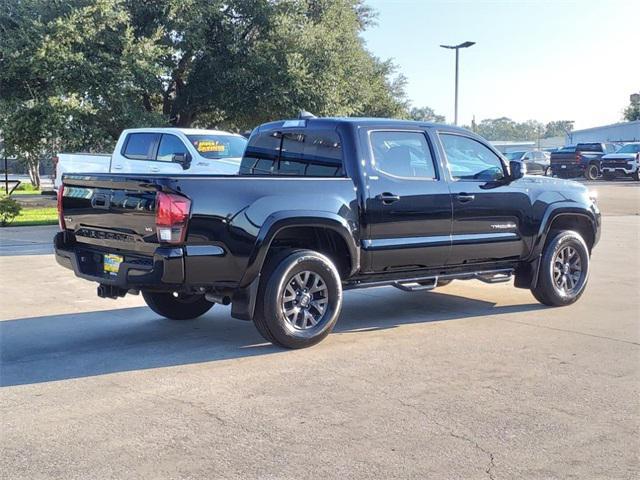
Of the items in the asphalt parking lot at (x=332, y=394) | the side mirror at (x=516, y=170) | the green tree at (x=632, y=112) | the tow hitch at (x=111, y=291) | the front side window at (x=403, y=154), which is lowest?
the asphalt parking lot at (x=332, y=394)

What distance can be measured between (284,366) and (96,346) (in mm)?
1783

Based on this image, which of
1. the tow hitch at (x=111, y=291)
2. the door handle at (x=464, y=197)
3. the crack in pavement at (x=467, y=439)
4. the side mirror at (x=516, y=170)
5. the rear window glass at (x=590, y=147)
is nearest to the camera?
the crack in pavement at (x=467, y=439)

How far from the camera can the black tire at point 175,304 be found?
24.5 ft

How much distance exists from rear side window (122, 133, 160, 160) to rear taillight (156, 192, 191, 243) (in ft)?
30.1

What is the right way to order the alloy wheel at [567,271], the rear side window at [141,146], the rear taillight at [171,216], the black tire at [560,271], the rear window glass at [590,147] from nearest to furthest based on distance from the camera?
the rear taillight at [171,216], the black tire at [560,271], the alloy wheel at [567,271], the rear side window at [141,146], the rear window glass at [590,147]

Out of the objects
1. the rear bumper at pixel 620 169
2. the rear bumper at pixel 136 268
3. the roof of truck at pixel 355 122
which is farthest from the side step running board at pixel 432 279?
the rear bumper at pixel 620 169

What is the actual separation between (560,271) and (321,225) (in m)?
3.30

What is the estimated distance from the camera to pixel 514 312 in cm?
797

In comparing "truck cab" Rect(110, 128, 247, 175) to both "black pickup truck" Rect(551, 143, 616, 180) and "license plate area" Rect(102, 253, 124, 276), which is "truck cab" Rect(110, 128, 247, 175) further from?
"black pickup truck" Rect(551, 143, 616, 180)

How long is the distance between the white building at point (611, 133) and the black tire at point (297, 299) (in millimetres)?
59554

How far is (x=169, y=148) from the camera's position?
14.3 meters

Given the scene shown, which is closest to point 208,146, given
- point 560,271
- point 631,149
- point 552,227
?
point 552,227

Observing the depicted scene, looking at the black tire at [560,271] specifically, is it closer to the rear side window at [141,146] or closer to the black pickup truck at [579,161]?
the rear side window at [141,146]

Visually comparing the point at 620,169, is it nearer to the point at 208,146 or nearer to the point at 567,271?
the point at 208,146
